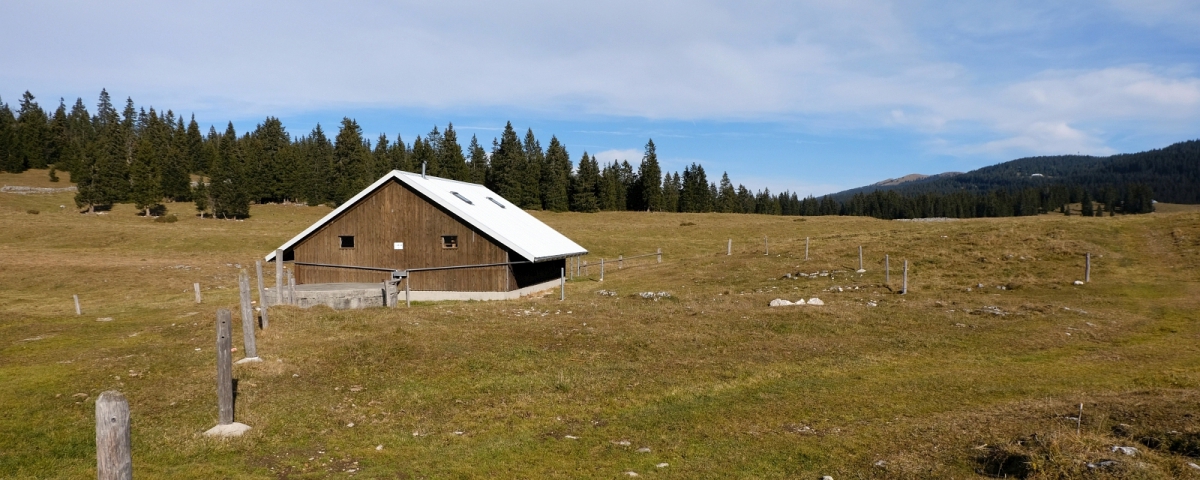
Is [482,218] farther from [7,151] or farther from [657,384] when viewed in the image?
[7,151]

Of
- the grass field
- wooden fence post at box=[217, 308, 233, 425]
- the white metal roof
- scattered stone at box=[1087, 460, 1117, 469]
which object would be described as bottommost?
the grass field

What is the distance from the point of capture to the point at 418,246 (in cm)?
3378

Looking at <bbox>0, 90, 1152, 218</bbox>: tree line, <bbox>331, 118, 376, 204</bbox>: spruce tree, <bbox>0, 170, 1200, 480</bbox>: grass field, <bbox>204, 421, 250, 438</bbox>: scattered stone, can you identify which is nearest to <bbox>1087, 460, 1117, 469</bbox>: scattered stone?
<bbox>0, 170, 1200, 480</bbox>: grass field

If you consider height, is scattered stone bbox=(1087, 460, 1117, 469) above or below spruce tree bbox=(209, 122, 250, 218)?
below

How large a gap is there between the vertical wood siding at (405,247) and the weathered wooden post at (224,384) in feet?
70.0

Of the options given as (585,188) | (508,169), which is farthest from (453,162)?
(585,188)

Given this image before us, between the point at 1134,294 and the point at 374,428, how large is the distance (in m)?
32.2

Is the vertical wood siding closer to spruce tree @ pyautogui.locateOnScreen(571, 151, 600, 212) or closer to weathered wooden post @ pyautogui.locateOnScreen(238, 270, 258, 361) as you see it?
weathered wooden post @ pyautogui.locateOnScreen(238, 270, 258, 361)

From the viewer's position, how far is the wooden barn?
32938 mm

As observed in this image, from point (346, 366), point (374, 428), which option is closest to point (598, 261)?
point (346, 366)

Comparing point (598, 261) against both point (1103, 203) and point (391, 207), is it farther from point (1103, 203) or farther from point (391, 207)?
point (1103, 203)

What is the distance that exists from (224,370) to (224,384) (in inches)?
10.0

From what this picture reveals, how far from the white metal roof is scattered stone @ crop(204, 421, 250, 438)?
20.4m

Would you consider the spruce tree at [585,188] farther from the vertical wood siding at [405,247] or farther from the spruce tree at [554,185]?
the vertical wood siding at [405,247]
